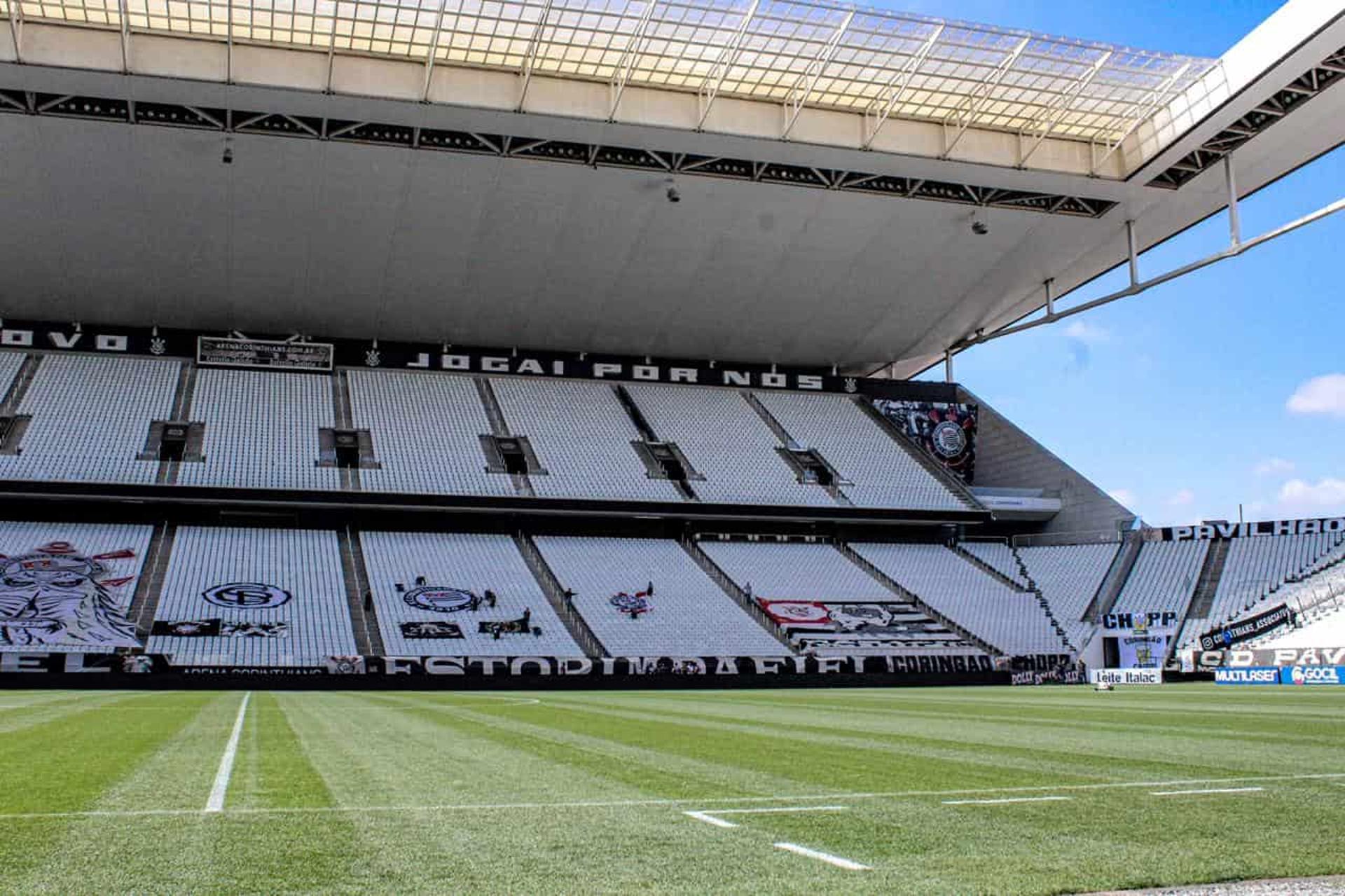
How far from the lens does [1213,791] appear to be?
23.9 feet

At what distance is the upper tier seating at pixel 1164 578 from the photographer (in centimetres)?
4094

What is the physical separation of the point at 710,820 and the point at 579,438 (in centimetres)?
3913

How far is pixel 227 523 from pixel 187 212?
11.0 meters

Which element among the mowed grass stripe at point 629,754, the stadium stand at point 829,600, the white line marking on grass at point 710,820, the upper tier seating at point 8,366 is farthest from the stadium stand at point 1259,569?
the upper tier seating at point 8,366

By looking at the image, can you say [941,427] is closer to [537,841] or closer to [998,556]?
[998,556]

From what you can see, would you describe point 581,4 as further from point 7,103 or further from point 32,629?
point 32,629

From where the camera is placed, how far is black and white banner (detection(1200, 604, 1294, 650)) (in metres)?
36.7

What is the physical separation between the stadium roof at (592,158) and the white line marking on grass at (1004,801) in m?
26.8

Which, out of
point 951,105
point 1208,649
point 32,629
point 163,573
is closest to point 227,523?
point 163,573

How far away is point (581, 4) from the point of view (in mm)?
29938

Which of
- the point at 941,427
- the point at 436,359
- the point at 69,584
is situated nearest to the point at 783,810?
the point at 69,584

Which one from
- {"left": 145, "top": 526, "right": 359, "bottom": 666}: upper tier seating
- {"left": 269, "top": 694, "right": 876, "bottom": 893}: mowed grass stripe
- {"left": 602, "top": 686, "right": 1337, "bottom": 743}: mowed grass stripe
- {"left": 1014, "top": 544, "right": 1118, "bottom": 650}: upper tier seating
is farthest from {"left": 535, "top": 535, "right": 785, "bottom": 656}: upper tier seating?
{"left": 269, "top": 694, "right": 876, "bottom": 893}: mowed grass stripe

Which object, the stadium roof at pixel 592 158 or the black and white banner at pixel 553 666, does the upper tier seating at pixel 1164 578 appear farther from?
the stadium roof at pixel 592 158

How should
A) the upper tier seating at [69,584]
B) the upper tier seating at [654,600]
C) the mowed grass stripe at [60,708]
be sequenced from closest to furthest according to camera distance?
the mowed grass stripe at [60,708] < the upper tier seating at [69,584] < the upper tier seating at [654,600]
